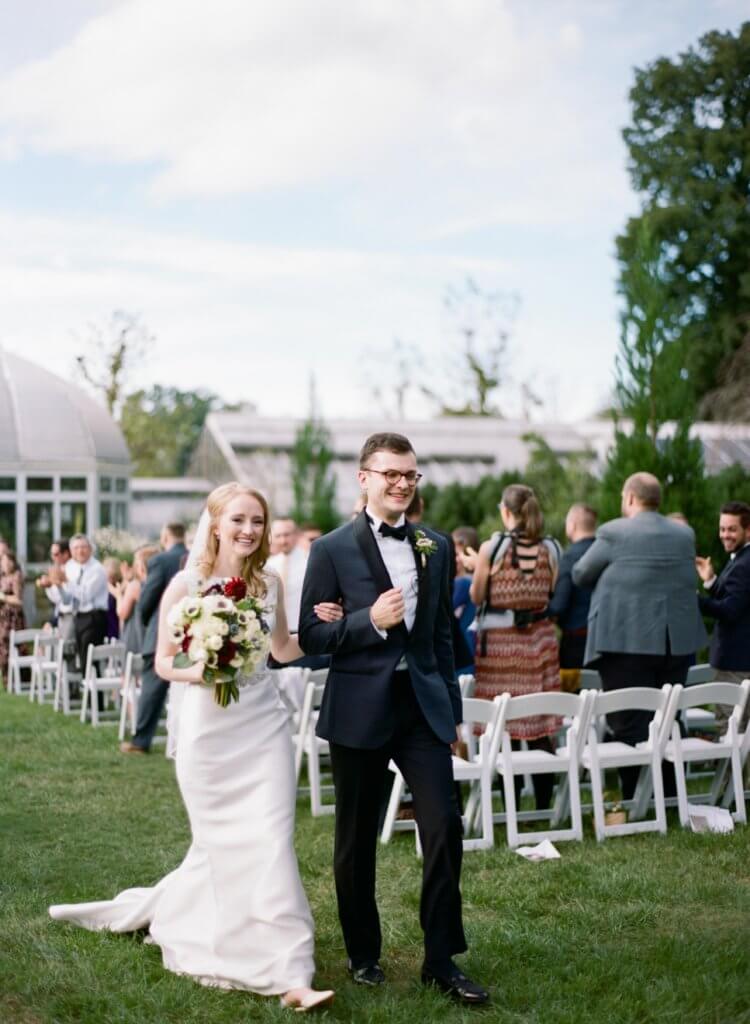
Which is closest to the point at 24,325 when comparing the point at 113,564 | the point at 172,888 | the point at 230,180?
the point at 230,180

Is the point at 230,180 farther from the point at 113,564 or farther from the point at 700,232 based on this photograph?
the point at 700,232

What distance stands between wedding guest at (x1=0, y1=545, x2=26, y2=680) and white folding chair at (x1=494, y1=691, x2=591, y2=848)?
11.4m

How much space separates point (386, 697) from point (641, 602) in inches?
135

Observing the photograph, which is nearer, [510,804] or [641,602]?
[510,804]

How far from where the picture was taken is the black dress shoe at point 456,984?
15.0 ft

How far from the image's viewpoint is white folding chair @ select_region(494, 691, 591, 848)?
7.01 m

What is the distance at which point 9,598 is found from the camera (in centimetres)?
1719

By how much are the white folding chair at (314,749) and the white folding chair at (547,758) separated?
1166mm

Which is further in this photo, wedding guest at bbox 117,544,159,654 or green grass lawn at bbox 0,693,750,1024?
wedding guest at bbox 117,544,159,654

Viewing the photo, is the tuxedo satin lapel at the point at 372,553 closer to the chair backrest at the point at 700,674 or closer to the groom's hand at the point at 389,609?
the groom's hand at the point at 389,609

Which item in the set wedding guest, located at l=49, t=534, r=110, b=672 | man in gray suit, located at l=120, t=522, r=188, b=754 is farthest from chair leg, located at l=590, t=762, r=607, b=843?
wedding guest, located at l=49, t=534, r=110, b=672

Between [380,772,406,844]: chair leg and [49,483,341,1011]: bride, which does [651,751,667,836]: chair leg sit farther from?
[49,483,341,1011]: bride

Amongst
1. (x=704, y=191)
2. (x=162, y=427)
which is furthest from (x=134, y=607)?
(x=162, y=427)

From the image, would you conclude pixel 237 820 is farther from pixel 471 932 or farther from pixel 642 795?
pixel 642 795
